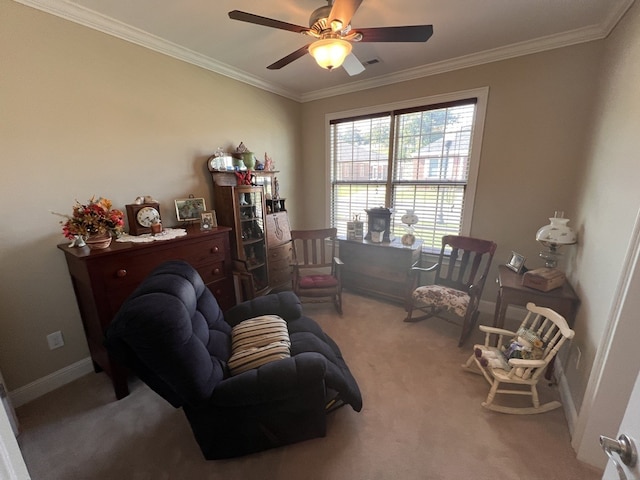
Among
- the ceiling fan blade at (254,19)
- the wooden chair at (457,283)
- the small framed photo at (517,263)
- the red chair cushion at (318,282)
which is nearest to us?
the ceiling fan blade at (254,19)

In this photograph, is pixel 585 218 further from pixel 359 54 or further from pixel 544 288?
pixel 359 54

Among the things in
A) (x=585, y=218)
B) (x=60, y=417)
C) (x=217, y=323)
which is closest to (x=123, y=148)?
(x=217, y=323)

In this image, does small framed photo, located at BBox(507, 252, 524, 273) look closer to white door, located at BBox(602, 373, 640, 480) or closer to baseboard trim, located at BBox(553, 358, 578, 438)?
Result: baseboard trim, located at BBox(553, 358, 578, 438)

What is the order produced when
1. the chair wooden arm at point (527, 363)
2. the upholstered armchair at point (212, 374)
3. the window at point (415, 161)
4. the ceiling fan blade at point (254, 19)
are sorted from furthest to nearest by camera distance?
the window at point (415, 161) < the chair wooden arm at point (527, 363) < the ceiling fan blade at point (254, 19) < the upholstered armchair at point (212, 374)

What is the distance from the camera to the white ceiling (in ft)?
5.81

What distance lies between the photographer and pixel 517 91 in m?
2.45

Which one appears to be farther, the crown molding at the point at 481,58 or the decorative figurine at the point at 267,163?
the decorative figurine at the point at 267,163

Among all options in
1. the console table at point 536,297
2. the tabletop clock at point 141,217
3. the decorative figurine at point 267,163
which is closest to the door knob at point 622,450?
the console table at point 536,297

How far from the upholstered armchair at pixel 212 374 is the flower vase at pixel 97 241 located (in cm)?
58

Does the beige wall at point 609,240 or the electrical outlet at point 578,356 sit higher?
the beige wall at point 609,240

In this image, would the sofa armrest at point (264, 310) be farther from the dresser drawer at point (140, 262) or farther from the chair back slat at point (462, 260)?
the chair back slat at point (462, 260)

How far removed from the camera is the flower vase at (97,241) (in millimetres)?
1730

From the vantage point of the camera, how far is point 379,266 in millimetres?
3199

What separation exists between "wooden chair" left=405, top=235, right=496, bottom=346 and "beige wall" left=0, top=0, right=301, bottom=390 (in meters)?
2.58
